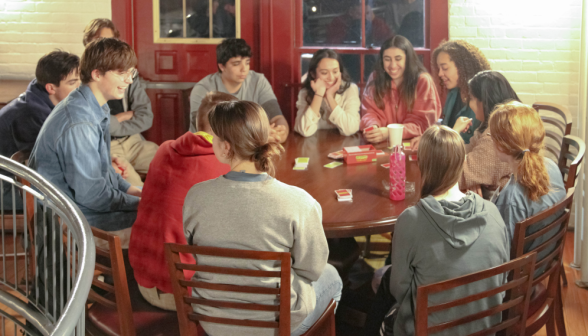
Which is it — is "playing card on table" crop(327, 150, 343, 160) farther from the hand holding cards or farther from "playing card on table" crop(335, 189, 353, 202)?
"playing card on table" crop(335, 189, 353, 202)

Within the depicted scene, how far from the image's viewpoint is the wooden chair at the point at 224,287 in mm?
1611

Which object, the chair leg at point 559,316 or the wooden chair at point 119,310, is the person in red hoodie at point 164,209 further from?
the chair leg at point 559,316

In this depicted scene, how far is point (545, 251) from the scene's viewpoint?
2.13 m

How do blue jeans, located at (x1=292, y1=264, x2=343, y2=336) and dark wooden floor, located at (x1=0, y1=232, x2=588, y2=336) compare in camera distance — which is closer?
blue jeans, located at (x1=292, y1=264, x2=343, y2=336)

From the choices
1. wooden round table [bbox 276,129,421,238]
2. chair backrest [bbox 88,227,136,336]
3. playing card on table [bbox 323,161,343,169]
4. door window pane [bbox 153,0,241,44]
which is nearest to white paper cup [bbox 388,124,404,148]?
wooden round table [bbox 276,129,421,238]

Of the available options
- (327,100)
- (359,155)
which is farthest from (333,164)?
(327,100)

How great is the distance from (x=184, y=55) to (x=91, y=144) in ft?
7.79

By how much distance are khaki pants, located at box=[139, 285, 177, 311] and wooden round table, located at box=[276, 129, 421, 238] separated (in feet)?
1.98

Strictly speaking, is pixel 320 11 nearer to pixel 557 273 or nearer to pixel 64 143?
pixel 64 143

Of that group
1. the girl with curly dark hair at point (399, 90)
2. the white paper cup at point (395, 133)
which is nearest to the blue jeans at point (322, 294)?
the white paper cup at point (395, 133)

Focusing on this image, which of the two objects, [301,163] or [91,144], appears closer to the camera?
[91,144]

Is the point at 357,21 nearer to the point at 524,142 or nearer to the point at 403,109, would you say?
the point at 403,109

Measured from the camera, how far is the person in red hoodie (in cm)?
202

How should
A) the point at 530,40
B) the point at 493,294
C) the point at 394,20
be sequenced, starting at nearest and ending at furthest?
1. the point at 493,294
2. the point at 530,40
3. the point at 394,20
